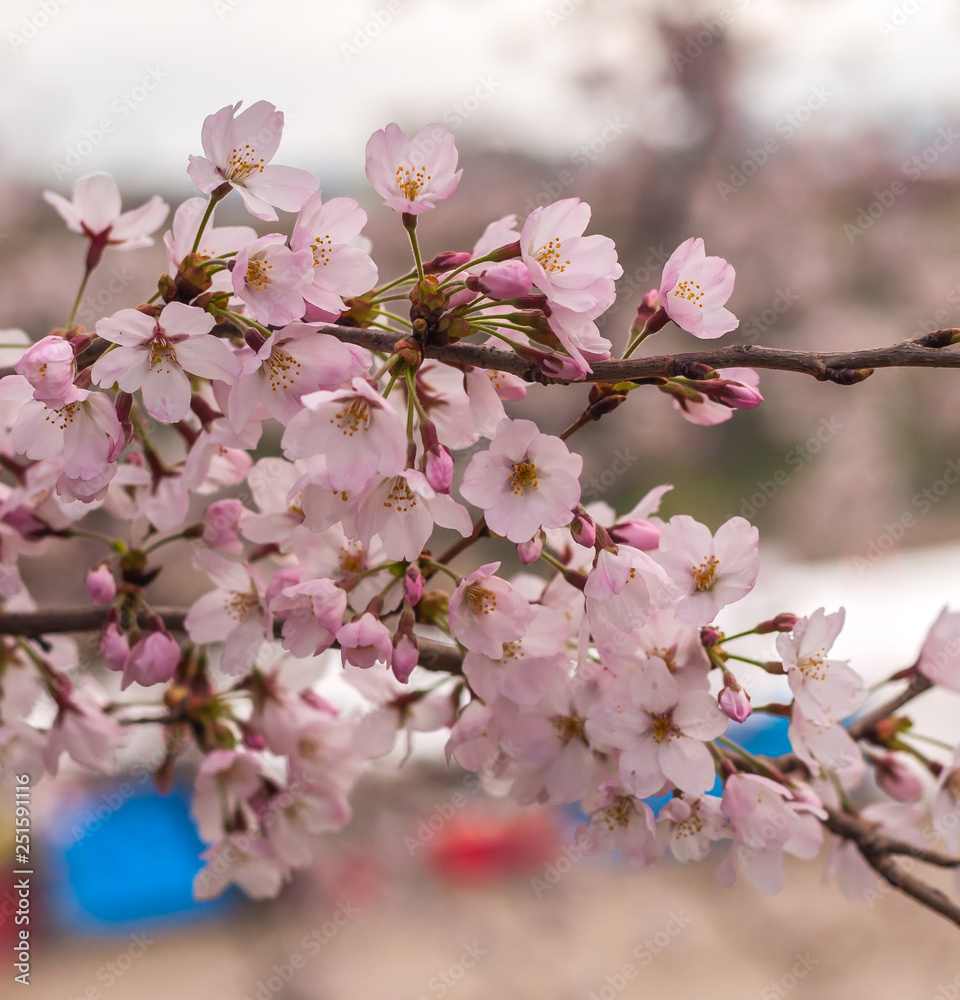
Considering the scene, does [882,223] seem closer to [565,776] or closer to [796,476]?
[796,476]

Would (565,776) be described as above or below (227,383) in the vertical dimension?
below

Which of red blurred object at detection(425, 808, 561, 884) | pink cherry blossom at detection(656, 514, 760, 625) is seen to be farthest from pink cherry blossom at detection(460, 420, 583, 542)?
red blurred object at detection(425, 808, 561, 884)

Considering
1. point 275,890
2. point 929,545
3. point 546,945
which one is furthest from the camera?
point 929,545

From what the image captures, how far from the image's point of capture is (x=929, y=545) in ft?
25.4

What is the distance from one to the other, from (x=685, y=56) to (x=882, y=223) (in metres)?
1.75

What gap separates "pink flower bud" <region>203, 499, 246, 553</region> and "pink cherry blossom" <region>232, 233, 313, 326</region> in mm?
244

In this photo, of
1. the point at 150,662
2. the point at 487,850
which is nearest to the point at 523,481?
the point at 150,662

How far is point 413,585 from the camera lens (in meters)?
0.64

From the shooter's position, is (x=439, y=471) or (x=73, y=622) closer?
(x=439, y=471)

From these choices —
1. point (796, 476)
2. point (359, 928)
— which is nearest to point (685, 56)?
point (796, 476)

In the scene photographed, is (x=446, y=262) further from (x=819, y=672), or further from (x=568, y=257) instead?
(x=819, y=672)

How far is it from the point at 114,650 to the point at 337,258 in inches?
15.5

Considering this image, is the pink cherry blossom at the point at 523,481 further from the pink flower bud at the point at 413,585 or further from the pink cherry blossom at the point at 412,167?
the pink cherry blossom at the point at 412,167

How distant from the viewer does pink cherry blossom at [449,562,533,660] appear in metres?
0.63
